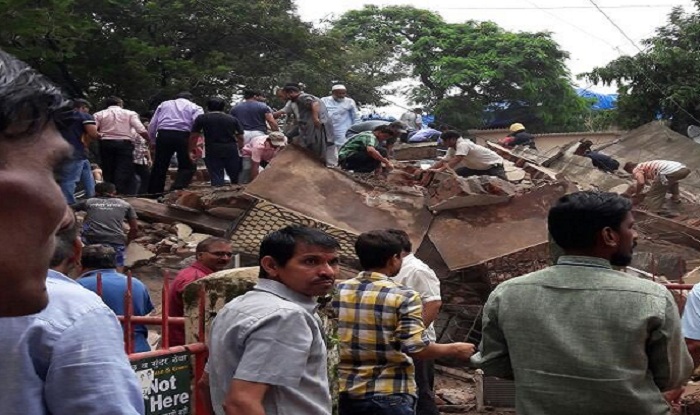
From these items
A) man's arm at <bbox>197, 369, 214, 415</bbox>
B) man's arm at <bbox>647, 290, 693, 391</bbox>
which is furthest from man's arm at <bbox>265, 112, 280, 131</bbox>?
man's arm at <bbox>647, 290, 693, 391</bbox>

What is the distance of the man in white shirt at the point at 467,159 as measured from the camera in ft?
40.3

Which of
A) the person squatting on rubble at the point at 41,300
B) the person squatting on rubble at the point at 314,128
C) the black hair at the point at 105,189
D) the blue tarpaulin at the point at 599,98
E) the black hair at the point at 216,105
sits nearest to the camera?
the person squatting on rubble at the point at 41,300

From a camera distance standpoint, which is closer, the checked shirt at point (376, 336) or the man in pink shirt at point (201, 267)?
the checked shirt at point (376, 336)

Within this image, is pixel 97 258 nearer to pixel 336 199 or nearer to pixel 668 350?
pixel 668 350

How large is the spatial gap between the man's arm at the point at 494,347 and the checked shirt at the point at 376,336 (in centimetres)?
123

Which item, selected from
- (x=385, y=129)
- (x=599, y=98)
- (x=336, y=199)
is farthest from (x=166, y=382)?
(x=599, y=98)

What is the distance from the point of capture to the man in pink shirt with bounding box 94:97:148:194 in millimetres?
11508

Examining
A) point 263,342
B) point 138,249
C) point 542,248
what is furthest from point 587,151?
point 263,342

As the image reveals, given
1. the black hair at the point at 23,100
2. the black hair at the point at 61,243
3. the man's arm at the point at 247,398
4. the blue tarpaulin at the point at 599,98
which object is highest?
the black hair at the point at 23,100

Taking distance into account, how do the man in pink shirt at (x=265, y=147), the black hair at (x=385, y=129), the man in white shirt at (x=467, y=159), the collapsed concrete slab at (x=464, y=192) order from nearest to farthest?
1. the collapsed concrete slab at (x=464, y=192)
2. the man in white shirt at (x=467, y=159)
3. the man in pink shirt at (x=265, y=147)
4. the black hair at (x=385, y=129)

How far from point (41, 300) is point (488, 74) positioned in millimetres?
35744

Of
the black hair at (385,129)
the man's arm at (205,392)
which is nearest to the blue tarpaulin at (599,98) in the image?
the black hair at (385,129)

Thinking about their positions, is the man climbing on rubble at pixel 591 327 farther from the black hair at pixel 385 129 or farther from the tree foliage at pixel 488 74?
the tree foliage at pixel 488 74

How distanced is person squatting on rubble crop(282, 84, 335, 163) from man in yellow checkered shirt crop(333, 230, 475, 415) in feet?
21.4
